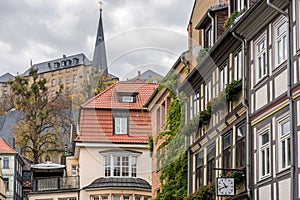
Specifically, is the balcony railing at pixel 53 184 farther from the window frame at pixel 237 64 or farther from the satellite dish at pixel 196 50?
the window frame at pixel 237 64

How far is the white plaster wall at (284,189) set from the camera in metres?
19.7

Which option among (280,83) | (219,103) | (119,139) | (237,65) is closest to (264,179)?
(280,83)

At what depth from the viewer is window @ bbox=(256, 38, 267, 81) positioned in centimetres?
2222

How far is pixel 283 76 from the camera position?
20.5 metres

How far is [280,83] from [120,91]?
676 centimetres

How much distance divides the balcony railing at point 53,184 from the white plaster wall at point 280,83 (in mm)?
33746

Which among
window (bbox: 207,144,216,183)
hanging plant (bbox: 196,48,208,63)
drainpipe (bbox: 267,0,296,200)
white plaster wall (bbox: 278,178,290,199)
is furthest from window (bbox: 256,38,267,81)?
hanging plant (bbox: 196,48,208,63)

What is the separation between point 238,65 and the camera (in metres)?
24.8

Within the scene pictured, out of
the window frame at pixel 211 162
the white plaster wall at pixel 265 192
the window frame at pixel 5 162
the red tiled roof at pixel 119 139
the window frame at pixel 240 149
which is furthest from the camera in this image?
the window frame at pixel 5 162

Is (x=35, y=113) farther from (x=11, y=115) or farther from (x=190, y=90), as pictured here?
(x=190, y=90)

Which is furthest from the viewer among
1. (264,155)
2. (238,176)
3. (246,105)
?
(246,105)

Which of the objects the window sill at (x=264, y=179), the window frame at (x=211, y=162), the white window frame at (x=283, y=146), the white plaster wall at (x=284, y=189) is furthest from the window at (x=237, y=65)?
the white plaster wall at (x=284, y=189)

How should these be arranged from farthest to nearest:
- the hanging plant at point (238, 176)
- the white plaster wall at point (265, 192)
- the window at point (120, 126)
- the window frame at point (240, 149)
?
1. the window at point (120, 126)
2. the window frame at point (240, 149)
3. the hanging plant at point (238, 176)
4. the white plaster wall at point (265, 192)

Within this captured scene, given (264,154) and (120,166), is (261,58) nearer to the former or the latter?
(264,154)
